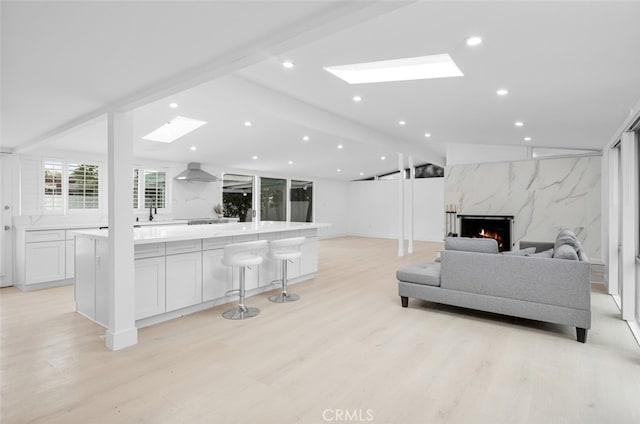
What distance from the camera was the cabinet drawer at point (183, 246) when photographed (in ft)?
12.5

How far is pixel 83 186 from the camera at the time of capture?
Answer: 249 inches

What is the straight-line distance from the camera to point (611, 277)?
15.6 feet

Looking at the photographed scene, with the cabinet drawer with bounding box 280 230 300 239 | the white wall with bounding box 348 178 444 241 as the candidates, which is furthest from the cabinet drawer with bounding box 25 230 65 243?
the white wall with bounding box 348 178 444 241

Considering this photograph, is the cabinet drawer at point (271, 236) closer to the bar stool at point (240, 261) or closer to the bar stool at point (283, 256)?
the bar stool at point (283, 256)

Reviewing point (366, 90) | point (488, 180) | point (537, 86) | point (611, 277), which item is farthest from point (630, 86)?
point (488, 180)

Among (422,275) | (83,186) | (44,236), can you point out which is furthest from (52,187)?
(422,275)

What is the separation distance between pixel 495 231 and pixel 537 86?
479 cm

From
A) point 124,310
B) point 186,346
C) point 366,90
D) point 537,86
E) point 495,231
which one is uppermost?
point 366,90

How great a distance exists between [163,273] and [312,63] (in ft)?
8.86

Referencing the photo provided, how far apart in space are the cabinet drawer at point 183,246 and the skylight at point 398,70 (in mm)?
2455

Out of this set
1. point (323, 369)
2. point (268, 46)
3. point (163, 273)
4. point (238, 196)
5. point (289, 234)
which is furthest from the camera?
point (238, 196)

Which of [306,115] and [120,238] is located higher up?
[306,115]

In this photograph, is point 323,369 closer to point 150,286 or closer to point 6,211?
point 150,286

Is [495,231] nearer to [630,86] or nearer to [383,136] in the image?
[383,136]
